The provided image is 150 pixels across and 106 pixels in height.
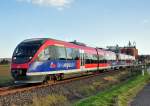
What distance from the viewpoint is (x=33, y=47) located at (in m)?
23.8

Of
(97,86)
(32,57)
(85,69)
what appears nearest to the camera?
(32,57)

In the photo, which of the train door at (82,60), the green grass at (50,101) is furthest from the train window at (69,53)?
the green grass at (50,101)

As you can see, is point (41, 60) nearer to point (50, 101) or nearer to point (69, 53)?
point (50, 101)

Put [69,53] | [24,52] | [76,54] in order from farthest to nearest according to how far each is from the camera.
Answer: [76,54]
[69,53]
[24,52]

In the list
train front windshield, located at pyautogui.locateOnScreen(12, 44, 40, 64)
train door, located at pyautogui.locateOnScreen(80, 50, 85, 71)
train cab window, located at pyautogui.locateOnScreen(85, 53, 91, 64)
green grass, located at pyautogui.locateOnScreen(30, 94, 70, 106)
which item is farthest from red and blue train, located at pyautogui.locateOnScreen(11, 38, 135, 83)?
train cab window, located at pyautogui.locateOnScreen(85, 53, 91, 64)

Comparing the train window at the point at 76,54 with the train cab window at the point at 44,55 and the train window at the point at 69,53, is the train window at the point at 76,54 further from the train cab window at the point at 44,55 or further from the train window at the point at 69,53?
the train cab window at the point at 44,55

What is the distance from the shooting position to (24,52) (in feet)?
77.7

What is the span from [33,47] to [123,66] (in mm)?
49555

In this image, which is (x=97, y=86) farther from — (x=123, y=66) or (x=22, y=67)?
(x=123, y=66)

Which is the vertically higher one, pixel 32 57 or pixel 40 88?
pixel 32 57

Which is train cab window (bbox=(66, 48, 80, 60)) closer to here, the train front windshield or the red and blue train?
the red and blue train

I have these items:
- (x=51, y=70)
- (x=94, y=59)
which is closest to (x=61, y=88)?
(x=51, y=70)

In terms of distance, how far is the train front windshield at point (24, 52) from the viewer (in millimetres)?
23058

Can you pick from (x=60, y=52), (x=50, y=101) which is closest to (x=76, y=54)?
(x=60, y=52)
